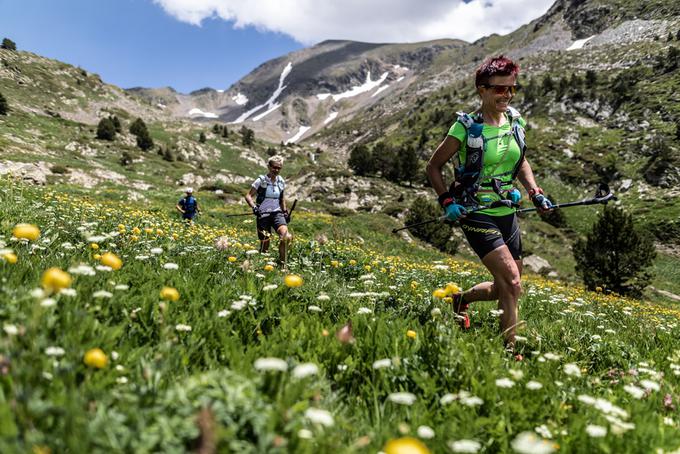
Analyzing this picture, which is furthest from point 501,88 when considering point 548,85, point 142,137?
point 548,85

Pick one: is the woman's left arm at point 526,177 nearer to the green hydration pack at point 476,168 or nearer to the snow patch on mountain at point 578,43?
the green hydration pack at point 476,168

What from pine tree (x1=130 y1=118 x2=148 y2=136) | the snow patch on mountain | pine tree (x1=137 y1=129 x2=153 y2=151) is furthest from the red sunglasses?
the snow patch on mountain

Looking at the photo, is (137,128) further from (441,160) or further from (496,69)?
(496,69)

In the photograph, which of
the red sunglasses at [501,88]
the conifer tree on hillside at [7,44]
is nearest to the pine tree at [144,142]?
the conifer tree on hillside at [7,44]

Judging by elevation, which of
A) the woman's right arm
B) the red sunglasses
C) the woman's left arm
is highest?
the red sunglasses

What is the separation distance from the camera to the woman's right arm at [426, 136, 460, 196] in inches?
186

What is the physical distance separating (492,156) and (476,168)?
0.73 ft

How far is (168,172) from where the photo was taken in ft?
157

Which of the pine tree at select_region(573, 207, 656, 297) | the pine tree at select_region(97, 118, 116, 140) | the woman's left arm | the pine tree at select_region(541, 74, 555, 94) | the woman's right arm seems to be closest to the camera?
the woman's right arm

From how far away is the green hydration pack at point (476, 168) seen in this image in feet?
15.2

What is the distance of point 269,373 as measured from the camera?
2.16 m

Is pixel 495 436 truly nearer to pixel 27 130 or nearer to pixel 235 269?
pixel 235 269

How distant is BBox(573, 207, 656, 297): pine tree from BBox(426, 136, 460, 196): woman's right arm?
2048cm

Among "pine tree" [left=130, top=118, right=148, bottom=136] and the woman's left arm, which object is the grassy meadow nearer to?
the woman's left arm
